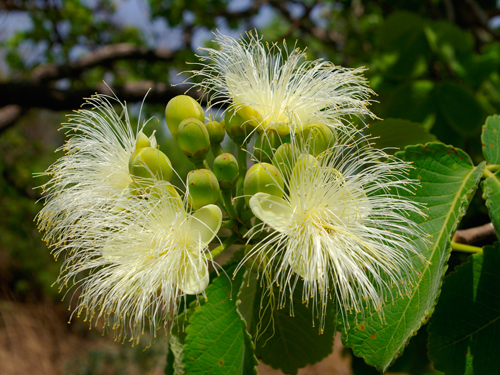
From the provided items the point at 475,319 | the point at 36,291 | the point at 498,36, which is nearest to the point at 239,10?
the point at 498,36

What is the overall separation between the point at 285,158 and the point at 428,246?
18.3 inches

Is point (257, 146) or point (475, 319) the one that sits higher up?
point (257, 146)

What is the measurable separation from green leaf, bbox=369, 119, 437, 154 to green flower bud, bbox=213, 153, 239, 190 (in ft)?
2.03

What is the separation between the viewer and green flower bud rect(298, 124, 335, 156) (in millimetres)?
1142

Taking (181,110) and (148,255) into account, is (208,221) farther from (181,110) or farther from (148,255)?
(181,110)

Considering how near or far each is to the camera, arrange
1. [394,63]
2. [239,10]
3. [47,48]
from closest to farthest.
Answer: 1. [394,63]
2. [47,48]
3. [239,10]

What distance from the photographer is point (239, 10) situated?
5449 mm

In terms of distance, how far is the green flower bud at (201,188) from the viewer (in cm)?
107

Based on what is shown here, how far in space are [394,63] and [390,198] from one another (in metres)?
1.67

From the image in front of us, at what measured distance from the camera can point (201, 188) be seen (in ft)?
3.51

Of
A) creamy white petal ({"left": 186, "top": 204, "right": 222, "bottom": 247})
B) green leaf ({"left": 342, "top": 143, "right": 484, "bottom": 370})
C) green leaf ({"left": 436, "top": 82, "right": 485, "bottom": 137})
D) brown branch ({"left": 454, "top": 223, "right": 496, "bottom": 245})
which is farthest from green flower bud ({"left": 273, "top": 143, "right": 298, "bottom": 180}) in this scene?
green leaf ({"left": 436, "top": 82, "right": 485, "bottom": 137})

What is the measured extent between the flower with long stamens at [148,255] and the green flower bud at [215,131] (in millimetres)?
282

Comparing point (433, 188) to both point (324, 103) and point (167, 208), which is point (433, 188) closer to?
point (324, 103)

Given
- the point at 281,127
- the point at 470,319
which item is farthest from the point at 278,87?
the point at 470,319
